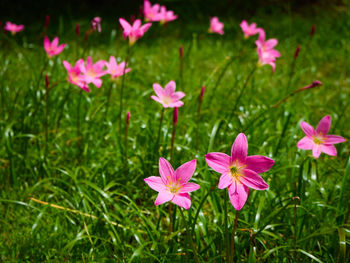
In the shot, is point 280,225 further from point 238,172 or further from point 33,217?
point 33,217

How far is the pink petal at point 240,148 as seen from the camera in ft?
3.53

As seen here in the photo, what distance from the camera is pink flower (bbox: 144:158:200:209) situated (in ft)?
3.59

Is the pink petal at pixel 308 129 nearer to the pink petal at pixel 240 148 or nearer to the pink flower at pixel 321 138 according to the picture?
the pink flower at pixel 321 138

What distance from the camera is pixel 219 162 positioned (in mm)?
1069

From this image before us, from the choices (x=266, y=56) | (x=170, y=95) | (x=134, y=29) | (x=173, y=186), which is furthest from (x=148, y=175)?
(x=266, y=56)

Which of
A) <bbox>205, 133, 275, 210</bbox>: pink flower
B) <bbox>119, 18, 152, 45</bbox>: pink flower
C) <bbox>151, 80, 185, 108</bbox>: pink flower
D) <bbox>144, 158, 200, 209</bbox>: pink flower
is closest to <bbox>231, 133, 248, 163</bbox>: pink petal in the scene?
<bbox>205, 133, 275, 210</bbox>: pink flower

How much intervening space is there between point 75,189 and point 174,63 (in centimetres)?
182

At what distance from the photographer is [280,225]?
1.62 m

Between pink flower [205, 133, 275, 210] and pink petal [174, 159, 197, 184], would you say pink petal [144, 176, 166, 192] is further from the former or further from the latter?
pink flower [205, 133, 275, 210]

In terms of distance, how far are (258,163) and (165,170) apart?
32cm

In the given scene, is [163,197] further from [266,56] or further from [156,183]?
[266,56]

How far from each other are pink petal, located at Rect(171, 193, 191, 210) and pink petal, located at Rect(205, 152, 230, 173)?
139 millimetres

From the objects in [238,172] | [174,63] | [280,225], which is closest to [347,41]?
[174,63]

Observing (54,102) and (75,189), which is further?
(54,102)
